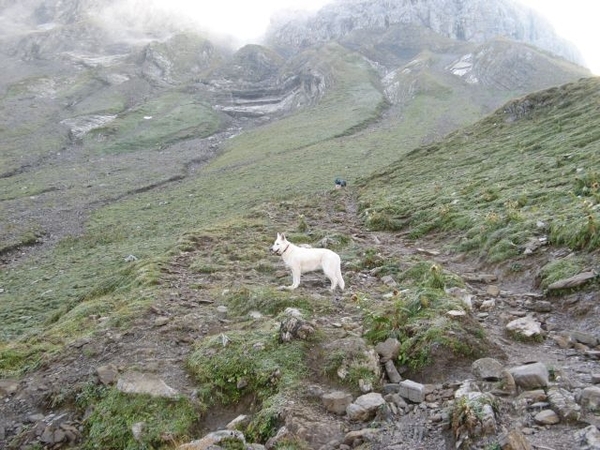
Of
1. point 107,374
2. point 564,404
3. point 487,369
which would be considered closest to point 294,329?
point 487,369

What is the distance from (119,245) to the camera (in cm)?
3512

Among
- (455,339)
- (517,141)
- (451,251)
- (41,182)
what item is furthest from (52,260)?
(41,182)

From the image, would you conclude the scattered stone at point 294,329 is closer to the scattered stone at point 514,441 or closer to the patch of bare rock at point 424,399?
the patch of bare rock at point 424,399

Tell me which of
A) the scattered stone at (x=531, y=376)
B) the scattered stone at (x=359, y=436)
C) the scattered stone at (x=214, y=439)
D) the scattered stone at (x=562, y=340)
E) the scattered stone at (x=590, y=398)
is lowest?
the scattered stone at (x=214, y=439)

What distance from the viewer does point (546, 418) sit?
6035 millimetres

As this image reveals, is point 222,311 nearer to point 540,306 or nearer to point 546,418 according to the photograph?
point 540,306

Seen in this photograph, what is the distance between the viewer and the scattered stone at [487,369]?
23.8ft

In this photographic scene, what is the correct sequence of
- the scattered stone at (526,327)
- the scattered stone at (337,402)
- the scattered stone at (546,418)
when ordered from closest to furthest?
the scattered stone at (546,418)
the scattered stone at (337,402)
the scattered stone at (526,327)

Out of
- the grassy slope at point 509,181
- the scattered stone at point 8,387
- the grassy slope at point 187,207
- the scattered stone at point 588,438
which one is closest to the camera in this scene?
the scattered stone at point 588,438

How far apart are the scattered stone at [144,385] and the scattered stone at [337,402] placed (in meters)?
2.78

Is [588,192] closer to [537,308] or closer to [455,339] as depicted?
[537,308]

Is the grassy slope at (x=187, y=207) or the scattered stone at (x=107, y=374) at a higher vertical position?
the scattered stone at (x=107, y=374)

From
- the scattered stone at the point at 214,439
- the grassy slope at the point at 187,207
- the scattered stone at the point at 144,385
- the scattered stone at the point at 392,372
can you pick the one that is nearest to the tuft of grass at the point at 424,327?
the scattered stone at the point at 392,372

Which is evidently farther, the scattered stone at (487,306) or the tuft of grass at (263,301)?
the tuft of grass at (263,301)
